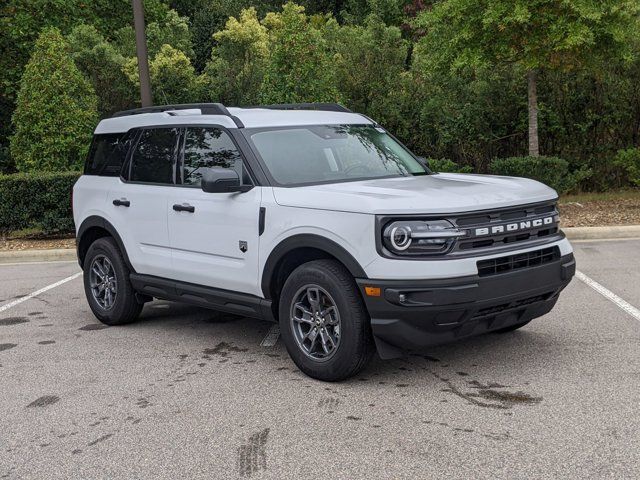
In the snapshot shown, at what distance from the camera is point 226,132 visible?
630cm

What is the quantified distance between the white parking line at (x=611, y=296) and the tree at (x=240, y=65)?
463 inches

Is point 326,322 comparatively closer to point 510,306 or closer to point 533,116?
point 510,306

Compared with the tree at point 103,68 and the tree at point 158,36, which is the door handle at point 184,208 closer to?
the tree at point 103,68

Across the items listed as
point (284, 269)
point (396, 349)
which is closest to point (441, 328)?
point (396, 349)

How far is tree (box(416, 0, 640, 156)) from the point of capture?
12742mm

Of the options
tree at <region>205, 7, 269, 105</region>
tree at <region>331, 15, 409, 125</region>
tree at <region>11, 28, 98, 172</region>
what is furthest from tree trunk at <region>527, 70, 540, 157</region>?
tree at <region>11, 28, 98, 172</region>

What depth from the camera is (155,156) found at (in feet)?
22.9

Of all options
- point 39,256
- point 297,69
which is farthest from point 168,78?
point 39,256

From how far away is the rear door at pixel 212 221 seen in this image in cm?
591

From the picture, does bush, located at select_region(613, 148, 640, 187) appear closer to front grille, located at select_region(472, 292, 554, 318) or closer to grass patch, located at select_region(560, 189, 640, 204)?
grass patch, located at select_region(560, 189, 640, 204)

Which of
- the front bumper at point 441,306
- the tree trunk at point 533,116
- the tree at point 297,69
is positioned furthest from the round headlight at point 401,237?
the tree trunk at point 533,116

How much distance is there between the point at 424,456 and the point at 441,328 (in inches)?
44.3

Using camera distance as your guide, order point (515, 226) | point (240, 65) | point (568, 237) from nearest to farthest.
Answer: point (515, 226)
point (568, 237)
point (240, 65)

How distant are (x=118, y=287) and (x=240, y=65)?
54.0ft
